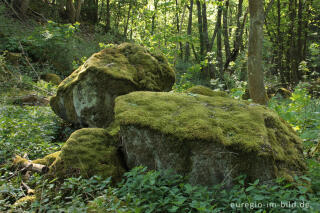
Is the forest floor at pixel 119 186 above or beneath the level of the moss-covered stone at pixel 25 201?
above

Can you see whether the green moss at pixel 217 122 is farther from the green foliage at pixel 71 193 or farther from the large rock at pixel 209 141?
the green foliage at pixel 71 193

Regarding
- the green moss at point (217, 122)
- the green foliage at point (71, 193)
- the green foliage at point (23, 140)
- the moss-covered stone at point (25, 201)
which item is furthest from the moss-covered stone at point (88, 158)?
the green foliage at point (23, 140)

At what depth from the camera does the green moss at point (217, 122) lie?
2822 millimetres

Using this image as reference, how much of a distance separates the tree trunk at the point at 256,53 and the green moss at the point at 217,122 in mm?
2324

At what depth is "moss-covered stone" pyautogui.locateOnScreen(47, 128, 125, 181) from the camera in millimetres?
3150

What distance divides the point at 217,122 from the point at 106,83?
275cm

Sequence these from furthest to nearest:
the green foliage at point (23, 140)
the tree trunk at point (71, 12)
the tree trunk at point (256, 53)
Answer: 1. the tree trunk at point (71, 12)
2. the tree trunk at point (256, 53)
3. the green foliage at point (23, 140)

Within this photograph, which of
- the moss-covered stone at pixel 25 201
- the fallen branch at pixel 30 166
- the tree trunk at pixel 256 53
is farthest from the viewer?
the tree trunk at pixel 256 53

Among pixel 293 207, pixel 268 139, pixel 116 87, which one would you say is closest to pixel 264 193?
pixel 293 207

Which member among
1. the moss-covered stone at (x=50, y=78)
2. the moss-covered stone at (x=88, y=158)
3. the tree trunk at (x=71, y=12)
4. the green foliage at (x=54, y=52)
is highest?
the tree trunk at (x=71, y=12)

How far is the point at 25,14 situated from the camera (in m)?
14.8

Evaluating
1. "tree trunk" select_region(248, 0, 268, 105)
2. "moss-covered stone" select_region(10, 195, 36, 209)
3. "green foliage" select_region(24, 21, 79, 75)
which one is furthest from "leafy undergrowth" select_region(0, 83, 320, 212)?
"green foliage" select_region(24, 21, 79, 75)

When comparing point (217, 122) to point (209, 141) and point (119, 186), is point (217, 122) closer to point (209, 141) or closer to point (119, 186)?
point (209, 141)

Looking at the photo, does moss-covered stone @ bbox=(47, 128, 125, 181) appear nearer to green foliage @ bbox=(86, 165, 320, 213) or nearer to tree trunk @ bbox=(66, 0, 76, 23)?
green foliage @ bbox=(86, 165, 320, 213)
